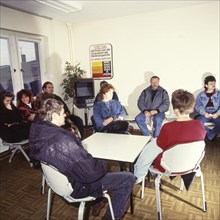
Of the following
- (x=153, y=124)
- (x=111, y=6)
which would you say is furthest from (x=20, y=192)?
(x=111, y=6)

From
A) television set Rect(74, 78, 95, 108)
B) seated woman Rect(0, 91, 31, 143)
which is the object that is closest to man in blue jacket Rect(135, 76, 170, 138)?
television set Rect(74, 78, 95, 108)

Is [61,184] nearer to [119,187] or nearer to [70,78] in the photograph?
[119,187]

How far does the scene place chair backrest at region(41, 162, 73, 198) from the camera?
1.54m

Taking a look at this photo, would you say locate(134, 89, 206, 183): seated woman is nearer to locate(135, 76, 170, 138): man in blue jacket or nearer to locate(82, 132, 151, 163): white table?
locate(82, 132, 151, 163): white table

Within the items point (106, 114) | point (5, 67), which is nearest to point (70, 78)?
point (5, 67)

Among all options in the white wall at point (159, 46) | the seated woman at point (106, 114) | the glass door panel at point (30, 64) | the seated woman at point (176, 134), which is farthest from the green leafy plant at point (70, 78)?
the seated woman at point (176, 134)

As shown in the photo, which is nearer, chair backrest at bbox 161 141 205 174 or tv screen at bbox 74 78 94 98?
chair backrest at bbox 161 141 205 174

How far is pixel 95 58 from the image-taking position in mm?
5594

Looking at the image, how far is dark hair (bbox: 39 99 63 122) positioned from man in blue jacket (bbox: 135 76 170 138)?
2848 millimetres

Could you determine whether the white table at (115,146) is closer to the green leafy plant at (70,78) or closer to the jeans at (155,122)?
the jeans at (155,122)

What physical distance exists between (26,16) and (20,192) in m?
3.43

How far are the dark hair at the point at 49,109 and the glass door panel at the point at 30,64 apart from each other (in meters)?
3.19

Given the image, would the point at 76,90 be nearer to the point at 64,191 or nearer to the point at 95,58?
the point at 95,58

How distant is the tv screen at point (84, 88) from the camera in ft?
17.0
